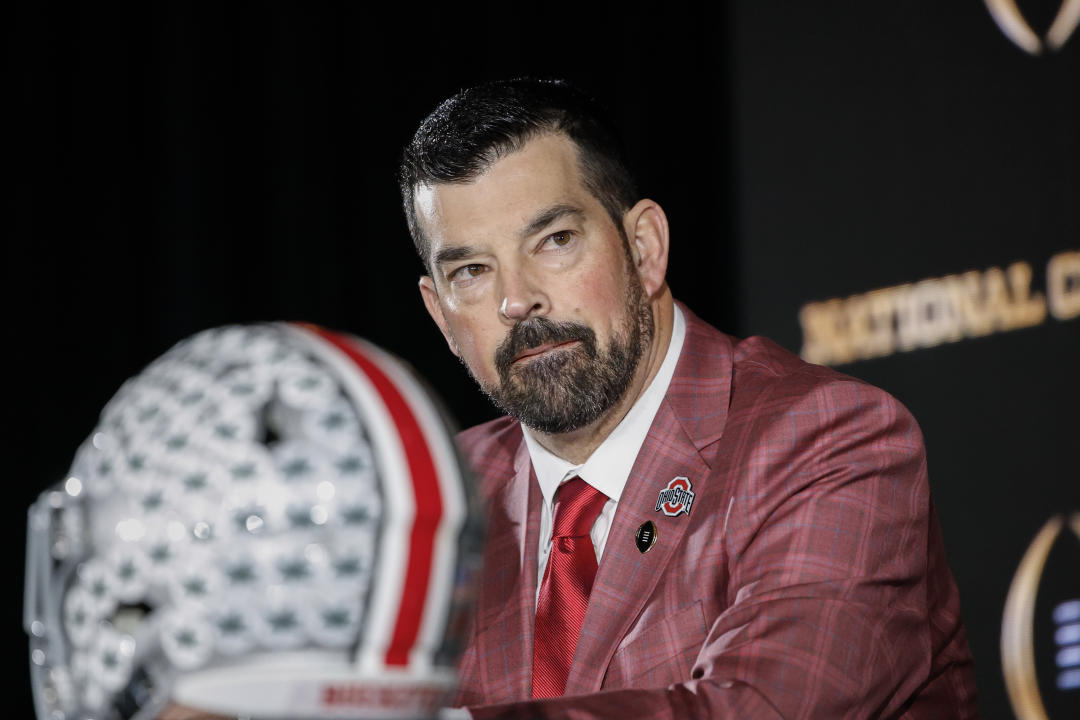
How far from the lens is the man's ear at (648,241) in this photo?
2020 mm

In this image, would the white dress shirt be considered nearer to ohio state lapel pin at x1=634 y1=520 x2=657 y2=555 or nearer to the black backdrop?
ohio state lapel pin at x1=634 y1=520 x2=657 y2=555

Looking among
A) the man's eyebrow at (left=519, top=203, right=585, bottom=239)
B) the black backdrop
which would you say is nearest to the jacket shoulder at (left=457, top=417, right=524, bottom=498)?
the man's eyebrow at (left=519, top=203, right=585, bottom=239)

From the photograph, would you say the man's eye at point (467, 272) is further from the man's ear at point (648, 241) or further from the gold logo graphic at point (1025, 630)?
the gold logo graphic at point (1025, 630)

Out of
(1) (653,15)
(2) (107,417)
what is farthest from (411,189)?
(1) (653,15)

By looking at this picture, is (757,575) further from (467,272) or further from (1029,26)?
(1029,26)

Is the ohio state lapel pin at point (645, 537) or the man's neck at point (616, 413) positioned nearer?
the ohio state lapel pin at point (645, 537)

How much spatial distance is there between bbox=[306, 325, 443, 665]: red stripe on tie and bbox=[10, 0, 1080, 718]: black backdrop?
1906 millimetres

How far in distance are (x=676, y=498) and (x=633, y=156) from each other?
1.92m

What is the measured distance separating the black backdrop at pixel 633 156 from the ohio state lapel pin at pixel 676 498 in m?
1.07

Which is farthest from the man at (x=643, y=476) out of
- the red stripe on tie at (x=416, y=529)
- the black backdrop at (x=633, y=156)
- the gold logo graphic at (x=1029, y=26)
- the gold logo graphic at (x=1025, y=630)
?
the gold logo graphic at (x=1029, y=26)

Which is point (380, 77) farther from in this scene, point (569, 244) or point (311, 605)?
point (311, 605)

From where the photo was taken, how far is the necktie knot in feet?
6.00

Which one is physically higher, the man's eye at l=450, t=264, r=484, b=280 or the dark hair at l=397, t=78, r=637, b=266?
the dark hair at l=397, t=78, r=637, b=266

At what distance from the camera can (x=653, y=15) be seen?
3590mm
